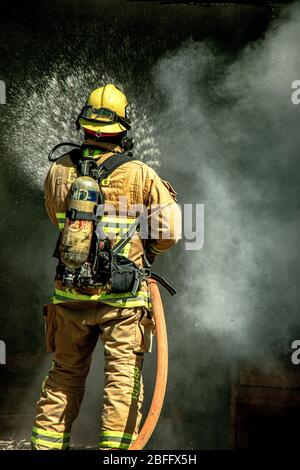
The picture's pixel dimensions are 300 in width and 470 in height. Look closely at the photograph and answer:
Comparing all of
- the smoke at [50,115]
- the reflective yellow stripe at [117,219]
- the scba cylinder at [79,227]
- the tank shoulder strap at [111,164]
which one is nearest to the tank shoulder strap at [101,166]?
the tank shoulder strap at [111,164]

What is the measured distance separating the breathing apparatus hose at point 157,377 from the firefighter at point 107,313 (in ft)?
0.14

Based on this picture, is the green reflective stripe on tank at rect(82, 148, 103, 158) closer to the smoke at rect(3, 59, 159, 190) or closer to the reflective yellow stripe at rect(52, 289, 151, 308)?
the reflective yellow stripe at rect(52, 289, 151, 308)

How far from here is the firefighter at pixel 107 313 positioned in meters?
4.11

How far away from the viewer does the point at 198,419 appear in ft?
18.7

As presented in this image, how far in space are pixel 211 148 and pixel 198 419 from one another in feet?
6.88

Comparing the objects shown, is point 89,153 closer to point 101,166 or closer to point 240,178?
point 101,166

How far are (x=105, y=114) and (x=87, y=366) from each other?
1480 millimetres

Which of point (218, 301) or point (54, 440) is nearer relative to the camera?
point (54, 440)

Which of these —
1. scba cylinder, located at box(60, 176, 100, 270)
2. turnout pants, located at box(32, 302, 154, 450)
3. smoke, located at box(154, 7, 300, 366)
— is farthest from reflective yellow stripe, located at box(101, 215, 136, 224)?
smoke, located at box(154, 7, 300, 366)

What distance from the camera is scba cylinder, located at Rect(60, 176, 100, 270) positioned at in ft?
13.2

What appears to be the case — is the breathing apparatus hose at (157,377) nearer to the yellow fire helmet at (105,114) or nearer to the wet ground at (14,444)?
the yellow fire helmet at (105,114)
